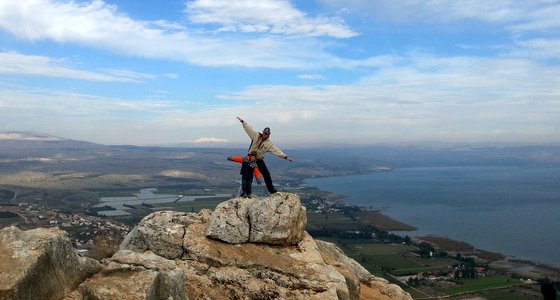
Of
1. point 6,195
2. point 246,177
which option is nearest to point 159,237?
point 246,177

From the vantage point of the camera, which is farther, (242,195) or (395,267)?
(395,267)

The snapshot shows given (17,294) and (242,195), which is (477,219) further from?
(17,294)

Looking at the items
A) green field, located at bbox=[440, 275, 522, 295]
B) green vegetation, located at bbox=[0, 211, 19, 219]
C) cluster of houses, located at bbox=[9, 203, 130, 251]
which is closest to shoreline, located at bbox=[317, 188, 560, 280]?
green field, located at bbox=[440, 275, 522, 295]

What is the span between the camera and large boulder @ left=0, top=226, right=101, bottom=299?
7.75 m

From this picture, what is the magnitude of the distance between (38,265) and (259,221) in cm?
715

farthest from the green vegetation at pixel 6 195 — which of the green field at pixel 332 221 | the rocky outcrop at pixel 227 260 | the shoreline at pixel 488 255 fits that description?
the rocky outcrop at pixel 227 260

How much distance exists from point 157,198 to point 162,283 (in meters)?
141

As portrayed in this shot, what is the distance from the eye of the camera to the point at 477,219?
138125 mm

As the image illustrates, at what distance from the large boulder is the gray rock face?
4.92 metres

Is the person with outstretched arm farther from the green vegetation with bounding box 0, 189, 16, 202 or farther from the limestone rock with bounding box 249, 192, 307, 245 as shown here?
the green vegetation with bounding box 0, 189, 16, 202

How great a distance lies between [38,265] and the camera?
8.27 meters

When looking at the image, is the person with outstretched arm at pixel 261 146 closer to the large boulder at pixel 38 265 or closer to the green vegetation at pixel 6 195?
the large boulder at pixel 38 265

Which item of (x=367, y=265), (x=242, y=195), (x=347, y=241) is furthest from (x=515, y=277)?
(x=242, y=195)

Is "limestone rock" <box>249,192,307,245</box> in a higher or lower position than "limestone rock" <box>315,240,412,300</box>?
higher
